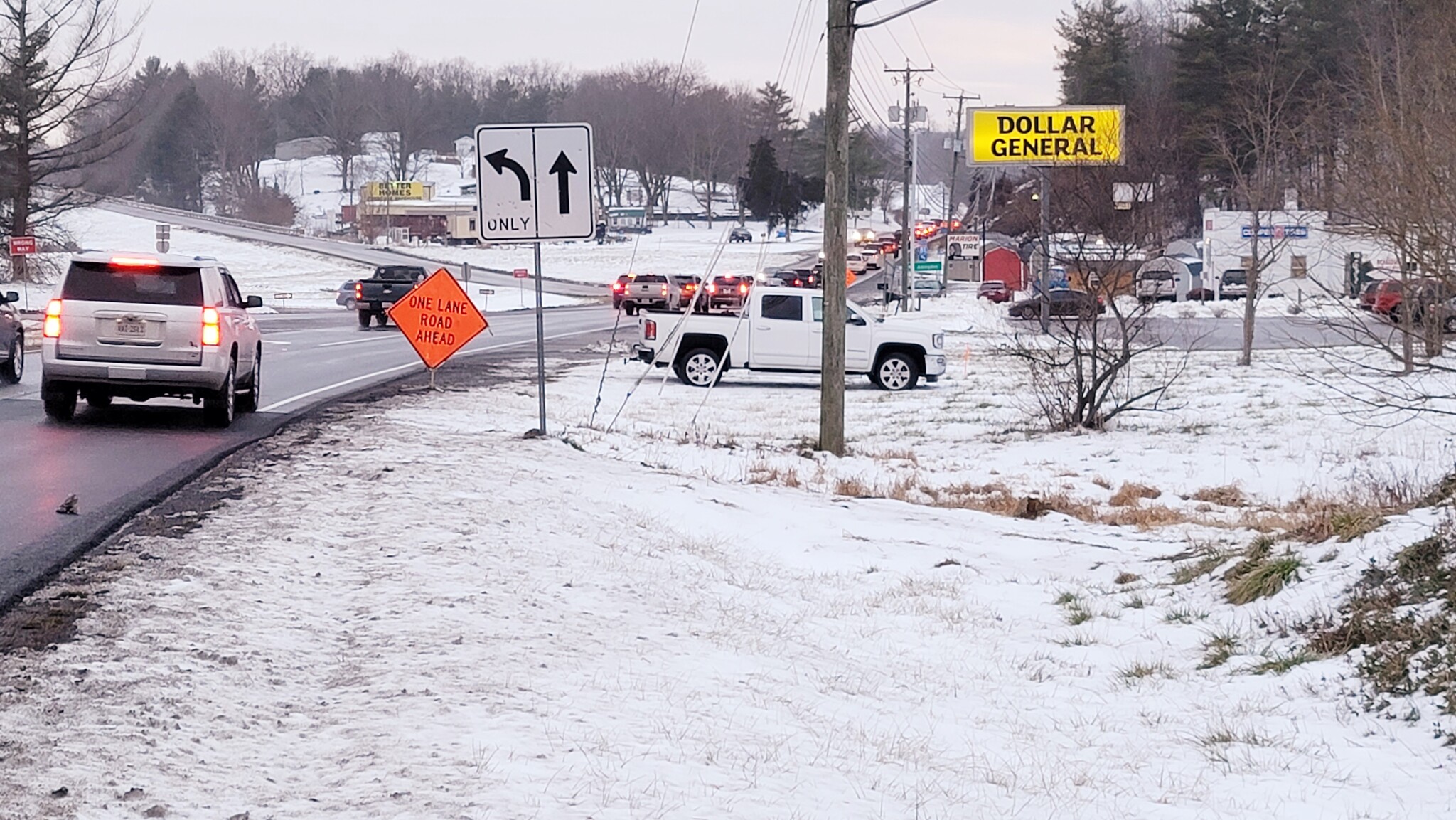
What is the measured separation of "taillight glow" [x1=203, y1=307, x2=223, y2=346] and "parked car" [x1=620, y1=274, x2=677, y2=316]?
4009cm

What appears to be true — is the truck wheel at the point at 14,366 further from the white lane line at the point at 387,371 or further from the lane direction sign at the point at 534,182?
the lane direction sign at the point at 534,182

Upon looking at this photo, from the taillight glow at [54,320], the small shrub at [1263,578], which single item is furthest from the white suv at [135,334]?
the small shrub at [1263,578]

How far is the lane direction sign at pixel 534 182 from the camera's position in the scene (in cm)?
1480

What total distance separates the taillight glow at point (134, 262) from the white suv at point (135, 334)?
0.03 feet

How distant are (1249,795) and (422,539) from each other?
17.0 feet

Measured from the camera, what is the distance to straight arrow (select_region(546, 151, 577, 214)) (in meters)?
14.9

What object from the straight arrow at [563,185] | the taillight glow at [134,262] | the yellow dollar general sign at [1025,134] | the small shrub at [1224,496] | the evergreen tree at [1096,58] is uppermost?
the evergreen tree at [1096,58]

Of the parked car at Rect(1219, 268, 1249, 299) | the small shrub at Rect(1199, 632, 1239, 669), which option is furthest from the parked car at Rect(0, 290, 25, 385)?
the parked car at Rect(1219, 268, 1249, 299)

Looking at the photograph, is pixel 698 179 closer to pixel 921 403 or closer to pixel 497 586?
pixel 921 403

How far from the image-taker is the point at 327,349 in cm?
3331

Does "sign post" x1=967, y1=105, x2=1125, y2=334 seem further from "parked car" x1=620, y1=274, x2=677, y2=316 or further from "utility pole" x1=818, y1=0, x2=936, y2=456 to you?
"utility pole" x1=818, y1=0, x2=936, y2=456

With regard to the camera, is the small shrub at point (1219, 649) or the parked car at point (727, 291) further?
the parked car at point (727, 291)

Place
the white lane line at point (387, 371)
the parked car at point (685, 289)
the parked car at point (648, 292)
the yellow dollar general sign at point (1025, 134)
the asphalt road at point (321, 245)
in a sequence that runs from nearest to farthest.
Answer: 1. the white lane line at point (387, 371)
2. the parked car at point (685, 289)
3. the parked car at point (648, 292)
4. the yellow dollar general sign at point (1025, 134)
5. the asphalt road at point (321, 245)

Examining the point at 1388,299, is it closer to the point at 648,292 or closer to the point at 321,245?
the point at 648,292
